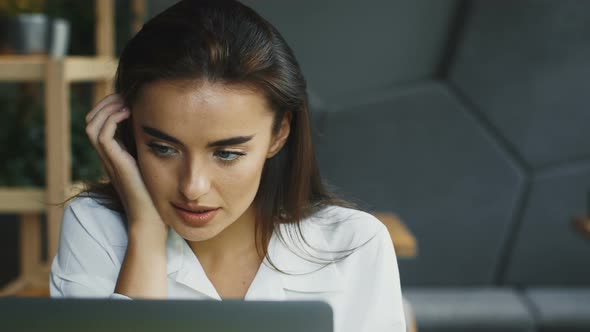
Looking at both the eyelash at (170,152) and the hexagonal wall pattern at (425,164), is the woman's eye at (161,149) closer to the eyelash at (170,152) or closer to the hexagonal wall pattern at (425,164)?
the eyelash at (170,152)

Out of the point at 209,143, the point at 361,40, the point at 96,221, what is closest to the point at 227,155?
the point at 209,143

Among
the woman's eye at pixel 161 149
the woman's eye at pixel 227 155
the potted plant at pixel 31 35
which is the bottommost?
the woman's eye at pixel 227 155

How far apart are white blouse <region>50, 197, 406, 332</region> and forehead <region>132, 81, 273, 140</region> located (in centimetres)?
20

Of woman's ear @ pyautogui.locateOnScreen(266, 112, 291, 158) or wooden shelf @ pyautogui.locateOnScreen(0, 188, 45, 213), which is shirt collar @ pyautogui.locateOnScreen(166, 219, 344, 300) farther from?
wooden shelf @ pyautogui.locateOnScreen(0, 188, 45, 213)

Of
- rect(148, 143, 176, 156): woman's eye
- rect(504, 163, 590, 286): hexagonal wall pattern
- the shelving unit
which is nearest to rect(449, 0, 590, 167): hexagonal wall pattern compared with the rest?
rect(504, 163, 590, 286): hexagonal wall pattern

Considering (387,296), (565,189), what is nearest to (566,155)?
(565,189)

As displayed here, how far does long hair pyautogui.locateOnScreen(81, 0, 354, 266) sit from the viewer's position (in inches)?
30.9

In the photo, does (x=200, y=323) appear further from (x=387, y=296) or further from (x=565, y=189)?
(x=565, y=189)

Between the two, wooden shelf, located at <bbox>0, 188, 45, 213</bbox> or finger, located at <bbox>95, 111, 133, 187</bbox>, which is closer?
finger, located at <bbox>95, 111, 133, 187</bbox>

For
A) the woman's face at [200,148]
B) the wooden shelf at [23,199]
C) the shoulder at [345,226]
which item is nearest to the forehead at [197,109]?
the woman's face at [200,148]

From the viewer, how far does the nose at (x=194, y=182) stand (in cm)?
77

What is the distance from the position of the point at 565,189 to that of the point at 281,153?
185 centimetres

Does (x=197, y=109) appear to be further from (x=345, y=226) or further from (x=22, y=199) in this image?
(x=22, y=199)

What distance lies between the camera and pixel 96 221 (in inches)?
37.0
